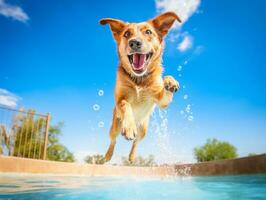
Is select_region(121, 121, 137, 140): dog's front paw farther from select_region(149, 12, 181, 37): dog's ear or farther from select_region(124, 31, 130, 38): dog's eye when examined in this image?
select_region(149, 12, 181, 37): dog's ear

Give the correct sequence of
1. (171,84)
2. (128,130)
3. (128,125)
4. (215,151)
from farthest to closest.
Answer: (215,151) → (171,84) → (128,125) → (128,130)

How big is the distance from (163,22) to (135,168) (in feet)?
15.1

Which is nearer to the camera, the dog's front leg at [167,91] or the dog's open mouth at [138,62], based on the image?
the dog's front leg at [167,91]

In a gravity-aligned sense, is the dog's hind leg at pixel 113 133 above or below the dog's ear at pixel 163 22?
below

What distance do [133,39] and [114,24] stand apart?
63cm

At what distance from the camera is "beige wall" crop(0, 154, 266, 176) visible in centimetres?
535

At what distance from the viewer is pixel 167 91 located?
3.66 metres

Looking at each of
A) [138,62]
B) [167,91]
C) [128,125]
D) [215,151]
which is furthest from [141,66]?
[215,151]

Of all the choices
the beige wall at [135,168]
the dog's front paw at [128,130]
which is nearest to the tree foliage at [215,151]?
the beige wall at [135,168]

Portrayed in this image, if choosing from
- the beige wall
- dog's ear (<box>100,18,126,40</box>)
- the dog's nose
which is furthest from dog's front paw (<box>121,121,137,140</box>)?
the beige wall

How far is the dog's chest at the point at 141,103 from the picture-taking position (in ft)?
13.6

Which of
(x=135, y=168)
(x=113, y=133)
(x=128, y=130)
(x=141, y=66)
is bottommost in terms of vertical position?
(x=135, y=168)

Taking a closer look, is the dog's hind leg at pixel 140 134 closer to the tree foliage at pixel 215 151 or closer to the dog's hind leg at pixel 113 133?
the dog's hind leg at pixel 113 133

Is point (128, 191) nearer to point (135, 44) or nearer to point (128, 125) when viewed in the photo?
point (128, 125)
